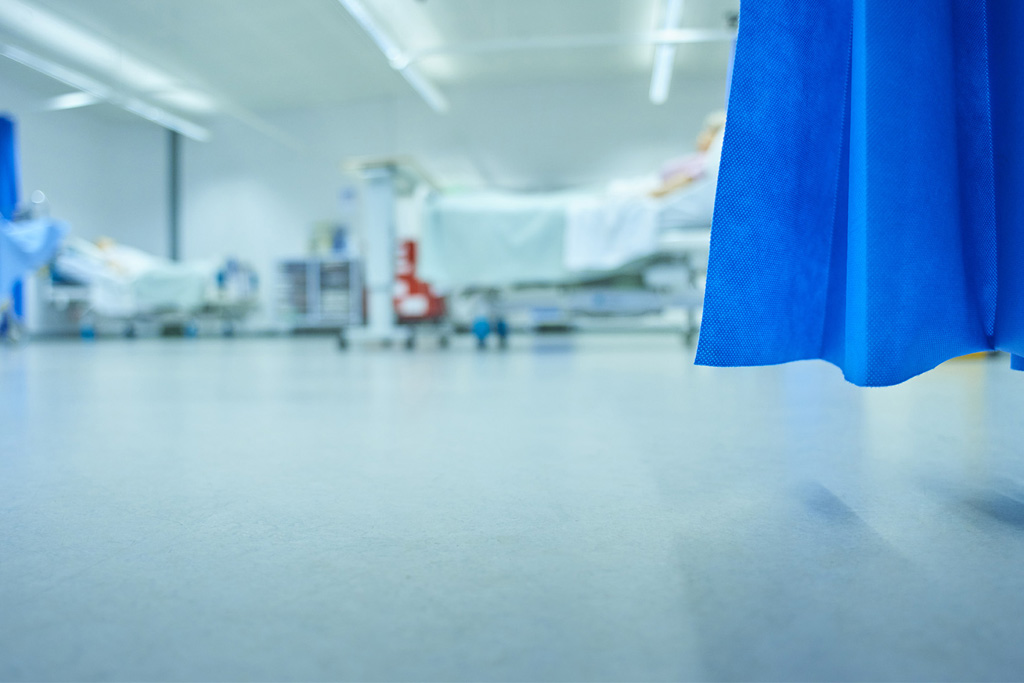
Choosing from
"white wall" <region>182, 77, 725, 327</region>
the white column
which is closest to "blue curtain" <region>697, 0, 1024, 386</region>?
the white column

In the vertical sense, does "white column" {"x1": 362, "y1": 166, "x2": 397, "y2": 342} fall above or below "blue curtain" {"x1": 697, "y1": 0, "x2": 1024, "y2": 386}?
above

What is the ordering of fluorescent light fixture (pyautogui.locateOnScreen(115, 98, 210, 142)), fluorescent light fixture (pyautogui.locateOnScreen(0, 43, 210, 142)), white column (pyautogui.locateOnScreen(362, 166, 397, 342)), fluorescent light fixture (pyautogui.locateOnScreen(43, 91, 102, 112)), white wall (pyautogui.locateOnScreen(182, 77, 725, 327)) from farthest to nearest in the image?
white wall (pyautogui.locateOnScreen(182, 77, 725, 327))
fluorescent light fixture (pyautogui.locateOnScreen(115, 98, 210, 142))
white column (pyautogui.locateOnScreen(362, 166, 397, 342))
fluorescent light fixture (pyautogui.locateOnScreen(43, 91, 102, 112))
fluorescent light fixture (pyautogui.locateOnScreen(0, 43, 210, 142))

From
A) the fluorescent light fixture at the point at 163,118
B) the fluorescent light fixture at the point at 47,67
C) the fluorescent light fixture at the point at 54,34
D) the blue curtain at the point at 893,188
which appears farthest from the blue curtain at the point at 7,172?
the blue curtain at the point at 893,188

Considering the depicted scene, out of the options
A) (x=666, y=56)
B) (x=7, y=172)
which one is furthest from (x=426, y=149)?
(x=7, y=172)

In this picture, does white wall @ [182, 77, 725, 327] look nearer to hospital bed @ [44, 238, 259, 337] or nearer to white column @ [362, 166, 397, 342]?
hospital bed @ [44, 238, 259, 337]

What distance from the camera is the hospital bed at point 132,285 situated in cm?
512

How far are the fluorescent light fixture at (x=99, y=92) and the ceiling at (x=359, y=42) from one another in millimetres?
36

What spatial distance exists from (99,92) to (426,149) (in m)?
3.88

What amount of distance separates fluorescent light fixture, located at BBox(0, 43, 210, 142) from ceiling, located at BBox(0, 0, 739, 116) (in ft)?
0.12

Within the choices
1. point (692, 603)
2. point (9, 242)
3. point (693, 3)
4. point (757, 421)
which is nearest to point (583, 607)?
point (692, 603)

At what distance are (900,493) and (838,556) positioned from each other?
0.19m

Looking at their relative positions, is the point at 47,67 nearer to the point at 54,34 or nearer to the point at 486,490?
the point at 54,34

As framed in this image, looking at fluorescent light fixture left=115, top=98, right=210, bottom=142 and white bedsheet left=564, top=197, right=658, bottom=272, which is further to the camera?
fluorescent light fixture left=115, top=98, right=210, bottom=142

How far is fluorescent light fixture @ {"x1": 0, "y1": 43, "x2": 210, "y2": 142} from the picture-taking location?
1306 mm
